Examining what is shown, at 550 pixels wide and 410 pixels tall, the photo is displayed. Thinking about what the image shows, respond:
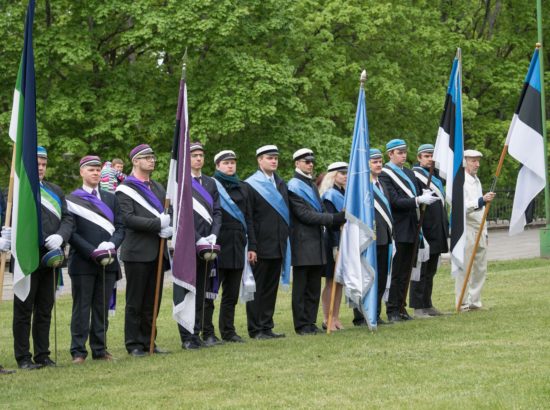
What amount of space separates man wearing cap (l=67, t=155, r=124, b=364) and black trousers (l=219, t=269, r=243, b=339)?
1.50 meters

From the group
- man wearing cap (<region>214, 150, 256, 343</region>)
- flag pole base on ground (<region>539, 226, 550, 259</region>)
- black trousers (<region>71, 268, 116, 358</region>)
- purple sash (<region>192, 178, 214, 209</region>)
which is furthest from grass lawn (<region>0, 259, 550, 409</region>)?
flag pole base on ground (<region>539, 226, 550, 259</region>)

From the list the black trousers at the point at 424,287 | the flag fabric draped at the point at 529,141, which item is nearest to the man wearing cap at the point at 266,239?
the black trousers at the point at 424,287

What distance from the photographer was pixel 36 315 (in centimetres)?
1149

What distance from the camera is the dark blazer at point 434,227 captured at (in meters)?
15.2

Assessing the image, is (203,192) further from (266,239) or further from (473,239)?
(473,239)

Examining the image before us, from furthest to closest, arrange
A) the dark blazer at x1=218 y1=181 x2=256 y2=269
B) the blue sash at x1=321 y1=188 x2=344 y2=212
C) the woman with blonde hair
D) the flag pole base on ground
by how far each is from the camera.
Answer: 1. the flag pole base on ground
2. the blue sash at x1=321 y1=188 x2=344 y2=212
3. the woman with blonde hair
4. the dark blazer at x1=218 y1=181 x2=256 y2=269

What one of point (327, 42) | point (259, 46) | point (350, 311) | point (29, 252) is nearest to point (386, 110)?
point (327, 42)

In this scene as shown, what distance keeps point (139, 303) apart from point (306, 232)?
247 centimetres

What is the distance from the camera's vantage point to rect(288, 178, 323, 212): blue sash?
44.8ft

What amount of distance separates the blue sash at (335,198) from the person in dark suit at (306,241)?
54 centimetres

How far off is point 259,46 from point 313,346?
23.9 metres

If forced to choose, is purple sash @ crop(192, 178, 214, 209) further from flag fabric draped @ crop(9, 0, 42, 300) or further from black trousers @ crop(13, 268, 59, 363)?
flag fabric draped @ crop(9, 0, 42, 300)

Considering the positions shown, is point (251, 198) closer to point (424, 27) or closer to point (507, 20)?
point (424, 27)

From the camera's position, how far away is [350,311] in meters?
16.8
